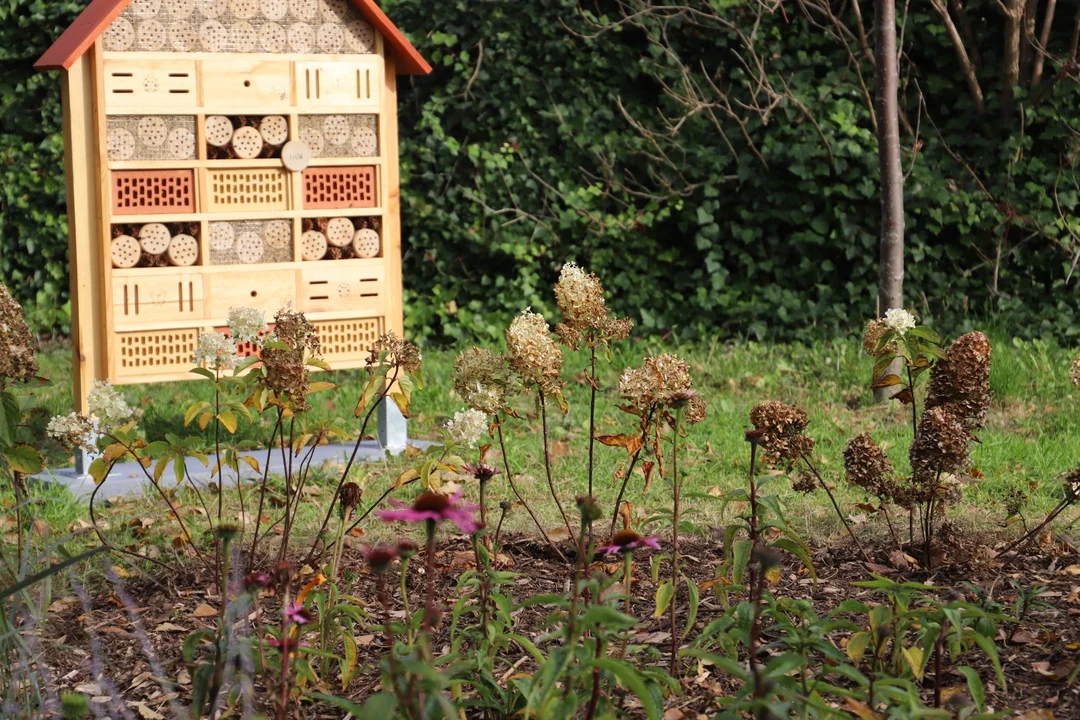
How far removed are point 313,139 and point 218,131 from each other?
1.39 feet

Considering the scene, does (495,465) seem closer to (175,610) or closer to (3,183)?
(175,610)

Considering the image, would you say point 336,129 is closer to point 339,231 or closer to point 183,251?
point 339,231

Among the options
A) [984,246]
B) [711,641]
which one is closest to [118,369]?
[711,641]

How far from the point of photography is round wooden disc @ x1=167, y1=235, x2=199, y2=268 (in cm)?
534

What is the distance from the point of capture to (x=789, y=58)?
746cm

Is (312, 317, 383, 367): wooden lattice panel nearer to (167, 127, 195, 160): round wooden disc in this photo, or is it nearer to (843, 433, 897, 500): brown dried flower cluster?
(167, 127, 195, 160): round wooden disc

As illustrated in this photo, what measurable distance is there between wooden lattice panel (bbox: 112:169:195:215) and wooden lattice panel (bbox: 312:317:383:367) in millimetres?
800

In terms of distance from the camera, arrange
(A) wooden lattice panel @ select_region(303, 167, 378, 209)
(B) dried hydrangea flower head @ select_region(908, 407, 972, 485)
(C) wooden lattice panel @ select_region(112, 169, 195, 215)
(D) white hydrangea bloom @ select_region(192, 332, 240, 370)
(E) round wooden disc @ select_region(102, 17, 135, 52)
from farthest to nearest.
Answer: (A) wooden lattice panel @ select_region(303, 167, 378, 209), (C) wooden lattice panel @ select_region(112, 169, 195, 215), (E) round wooden disc @ select_region(102, 17, 135, 52), (D) white hydrangea bloom @ select_region(192, 332, 240, 370), (B) dried hydrangea flower head @ select_region(908, 407, 972, 485)

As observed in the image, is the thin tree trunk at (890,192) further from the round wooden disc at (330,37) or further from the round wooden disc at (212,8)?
the round wooden disc at (212,8)

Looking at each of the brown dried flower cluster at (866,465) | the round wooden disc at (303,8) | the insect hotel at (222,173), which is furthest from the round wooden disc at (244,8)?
the brown dried flower cluster at (866,465)

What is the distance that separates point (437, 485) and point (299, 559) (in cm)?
61

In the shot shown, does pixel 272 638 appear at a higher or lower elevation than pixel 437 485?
lower

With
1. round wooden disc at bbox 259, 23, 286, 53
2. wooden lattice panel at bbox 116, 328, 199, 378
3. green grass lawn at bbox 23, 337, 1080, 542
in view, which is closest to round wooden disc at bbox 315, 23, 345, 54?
round wooden disc at bbox 259, 23, 286, 53

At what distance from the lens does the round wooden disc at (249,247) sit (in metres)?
5.48
